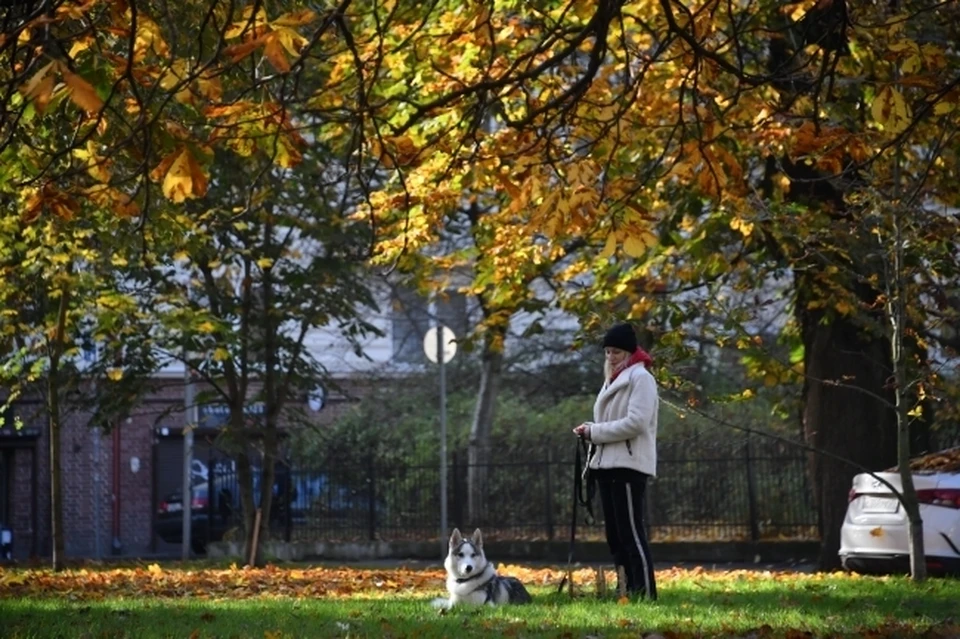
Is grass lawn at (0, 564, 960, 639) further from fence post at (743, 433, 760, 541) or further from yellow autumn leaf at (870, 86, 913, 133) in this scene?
fence post at (743, 433, 760, 541)

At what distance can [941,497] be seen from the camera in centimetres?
1597

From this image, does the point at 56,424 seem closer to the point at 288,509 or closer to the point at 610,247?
the point at 288,509

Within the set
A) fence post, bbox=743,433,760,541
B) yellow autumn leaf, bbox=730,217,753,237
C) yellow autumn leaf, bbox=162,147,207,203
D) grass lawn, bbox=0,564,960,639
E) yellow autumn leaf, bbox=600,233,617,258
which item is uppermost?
yellow autumn leaf, bbox=730,217,753,237

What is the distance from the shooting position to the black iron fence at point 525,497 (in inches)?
1014

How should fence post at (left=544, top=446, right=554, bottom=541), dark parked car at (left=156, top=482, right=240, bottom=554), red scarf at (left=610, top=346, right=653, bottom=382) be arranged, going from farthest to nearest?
1. dark parked car at (left=156, top=482, right=240, bottom=554)
2. fence post at (left=544, top=446, right=554, bottom=541)
3. red scarf at (left=610, top=346, right=653, bottom=382)

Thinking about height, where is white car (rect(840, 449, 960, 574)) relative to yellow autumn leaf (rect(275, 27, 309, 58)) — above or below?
below

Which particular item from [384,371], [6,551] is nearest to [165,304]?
[6,551]

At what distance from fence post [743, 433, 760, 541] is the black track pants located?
14288 millimetres

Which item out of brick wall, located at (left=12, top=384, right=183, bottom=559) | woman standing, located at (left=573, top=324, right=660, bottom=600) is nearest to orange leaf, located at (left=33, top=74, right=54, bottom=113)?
Result: woman standing, located at (left=573, top=324, right=660, bottom=600)

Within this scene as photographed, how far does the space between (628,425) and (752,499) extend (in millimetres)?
14937

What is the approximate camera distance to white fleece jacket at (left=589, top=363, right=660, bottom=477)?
11367 mm

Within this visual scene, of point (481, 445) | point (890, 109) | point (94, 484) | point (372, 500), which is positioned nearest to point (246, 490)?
point (372, 500)

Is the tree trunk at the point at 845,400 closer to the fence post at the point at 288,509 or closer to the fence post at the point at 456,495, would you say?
the fence post at the point at 456,495

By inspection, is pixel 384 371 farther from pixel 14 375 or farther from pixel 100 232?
pixel 100 232
